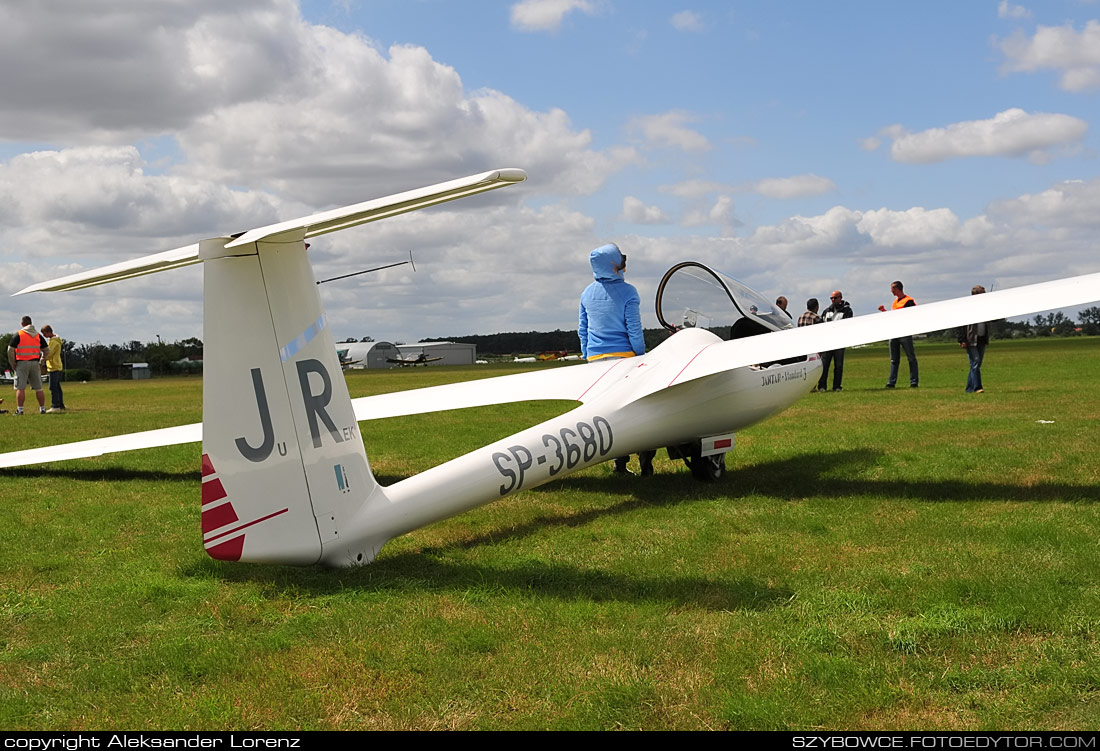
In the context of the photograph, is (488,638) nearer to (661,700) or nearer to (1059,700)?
(661,700)

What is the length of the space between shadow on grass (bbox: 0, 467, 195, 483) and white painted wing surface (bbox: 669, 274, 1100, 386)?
5.66 metres

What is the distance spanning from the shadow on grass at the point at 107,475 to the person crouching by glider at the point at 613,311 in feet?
15.0

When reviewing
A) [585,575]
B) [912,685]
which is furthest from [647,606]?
[912,685]

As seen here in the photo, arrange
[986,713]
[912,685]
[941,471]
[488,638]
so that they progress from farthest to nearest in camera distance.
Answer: [941,471] → [488,638] → [912,685] → [986,713]

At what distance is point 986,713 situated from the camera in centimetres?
312

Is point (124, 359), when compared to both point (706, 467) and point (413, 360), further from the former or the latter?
point (706, 467)

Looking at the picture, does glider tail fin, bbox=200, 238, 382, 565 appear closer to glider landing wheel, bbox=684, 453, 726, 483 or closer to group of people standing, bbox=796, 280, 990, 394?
glider landing wheel, bbox=684, 453, 726, 483

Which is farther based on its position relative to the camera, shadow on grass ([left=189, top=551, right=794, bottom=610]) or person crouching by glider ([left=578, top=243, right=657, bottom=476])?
person crouching by glider ([left=578, top=243, right=657, bottom=476])

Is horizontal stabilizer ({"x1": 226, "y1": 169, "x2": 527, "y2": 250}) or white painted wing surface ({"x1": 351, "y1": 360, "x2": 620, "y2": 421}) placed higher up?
horizontal stabilizer ({"x1": 226, "y1": 169, "x2": 527, "y2": 250})

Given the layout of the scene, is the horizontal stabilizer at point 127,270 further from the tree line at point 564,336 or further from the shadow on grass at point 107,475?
the tree line at point 564,336

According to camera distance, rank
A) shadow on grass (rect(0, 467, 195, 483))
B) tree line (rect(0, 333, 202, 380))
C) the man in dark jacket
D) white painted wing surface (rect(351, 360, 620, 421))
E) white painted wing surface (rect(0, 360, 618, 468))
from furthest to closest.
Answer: tree line (rect(0, 333, 202, 380)) → the man in dark jacket → shadow on grass (rect(0, 467, 195, 483)) → white painted wing surface (rect(0, 360, 618, 468)) → white painted wing surface (rect(351, 360, 620, 421))

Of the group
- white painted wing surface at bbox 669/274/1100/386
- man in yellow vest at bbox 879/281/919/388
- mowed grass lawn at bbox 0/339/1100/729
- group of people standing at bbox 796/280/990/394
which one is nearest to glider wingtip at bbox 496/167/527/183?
mowed grass lawn at bbox 0/339/1100/729

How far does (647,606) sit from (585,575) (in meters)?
0.71

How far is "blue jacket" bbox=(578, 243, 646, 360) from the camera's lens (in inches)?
351
